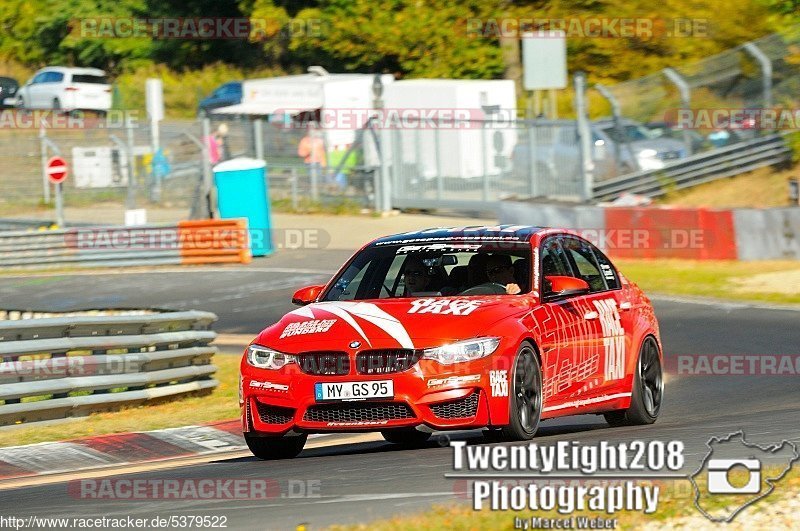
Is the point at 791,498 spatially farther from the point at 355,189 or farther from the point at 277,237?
the point at 355,189

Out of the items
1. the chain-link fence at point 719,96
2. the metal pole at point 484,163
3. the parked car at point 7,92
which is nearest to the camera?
the chain-link fence at point 719,96

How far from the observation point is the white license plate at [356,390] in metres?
9.16

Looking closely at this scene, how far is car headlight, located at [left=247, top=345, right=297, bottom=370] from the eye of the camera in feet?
30.9

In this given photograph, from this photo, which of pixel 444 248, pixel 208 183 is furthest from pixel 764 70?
pixel 444 248

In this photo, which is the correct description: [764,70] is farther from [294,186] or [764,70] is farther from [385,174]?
[294,186]

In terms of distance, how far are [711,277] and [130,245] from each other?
1147 centimetres

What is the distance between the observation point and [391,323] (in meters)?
9.40

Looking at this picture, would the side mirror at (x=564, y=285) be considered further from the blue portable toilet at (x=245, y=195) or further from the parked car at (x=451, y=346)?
the blue portable toilet at (x=245, y=195)

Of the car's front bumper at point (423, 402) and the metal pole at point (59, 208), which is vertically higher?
the car's front bumper at point (423, 402)

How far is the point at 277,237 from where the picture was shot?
31312mm

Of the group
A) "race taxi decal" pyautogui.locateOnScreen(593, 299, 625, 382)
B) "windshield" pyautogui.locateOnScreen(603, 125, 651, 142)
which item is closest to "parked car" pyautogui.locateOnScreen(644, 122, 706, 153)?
"windshield" pyautogui.locateOnScreen(603, 125, 651, 142)

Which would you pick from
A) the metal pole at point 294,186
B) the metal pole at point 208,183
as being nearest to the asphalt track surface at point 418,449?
the metal pole at point 208,183

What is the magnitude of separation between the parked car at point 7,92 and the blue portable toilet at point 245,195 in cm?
2499

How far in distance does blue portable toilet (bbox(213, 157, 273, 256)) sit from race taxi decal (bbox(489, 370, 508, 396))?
20.7m
